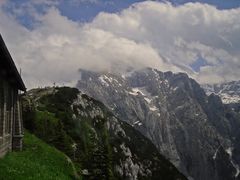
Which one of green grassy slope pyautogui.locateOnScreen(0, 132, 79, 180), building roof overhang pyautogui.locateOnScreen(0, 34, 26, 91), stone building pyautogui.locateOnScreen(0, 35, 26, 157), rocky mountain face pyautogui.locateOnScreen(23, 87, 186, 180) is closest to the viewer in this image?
building roof overhang pyautogui.locateOnScreen(0, 34, 26, 91)

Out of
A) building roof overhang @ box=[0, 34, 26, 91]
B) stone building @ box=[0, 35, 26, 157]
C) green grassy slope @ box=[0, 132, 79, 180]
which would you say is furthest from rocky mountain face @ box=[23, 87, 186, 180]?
building roof overhang @ box=[0, 34, 26, 91]

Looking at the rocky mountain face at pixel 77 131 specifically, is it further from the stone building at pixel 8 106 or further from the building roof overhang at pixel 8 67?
the building roof overhang at pixel 8 67

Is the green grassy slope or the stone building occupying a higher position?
the stone building

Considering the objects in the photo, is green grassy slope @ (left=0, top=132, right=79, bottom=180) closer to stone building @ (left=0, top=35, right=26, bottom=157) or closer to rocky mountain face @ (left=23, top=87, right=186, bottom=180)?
stone building @ (left=0, top=35, right=26, bottom=157)

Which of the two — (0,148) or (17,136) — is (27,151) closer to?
(17,136)

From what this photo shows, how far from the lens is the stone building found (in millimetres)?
28197

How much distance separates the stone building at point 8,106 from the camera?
28.2 metres

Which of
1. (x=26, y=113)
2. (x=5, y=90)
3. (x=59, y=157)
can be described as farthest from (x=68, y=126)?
(x=5, y=90)

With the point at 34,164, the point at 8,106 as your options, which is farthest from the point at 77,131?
the point at 34,164

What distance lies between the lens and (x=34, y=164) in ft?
110

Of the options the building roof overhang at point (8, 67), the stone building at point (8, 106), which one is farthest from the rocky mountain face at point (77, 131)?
the building roof overhang at point (8, 67)

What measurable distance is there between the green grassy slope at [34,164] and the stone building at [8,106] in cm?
122

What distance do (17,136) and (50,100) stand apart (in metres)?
130

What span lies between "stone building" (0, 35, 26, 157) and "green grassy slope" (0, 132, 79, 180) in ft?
4.01
